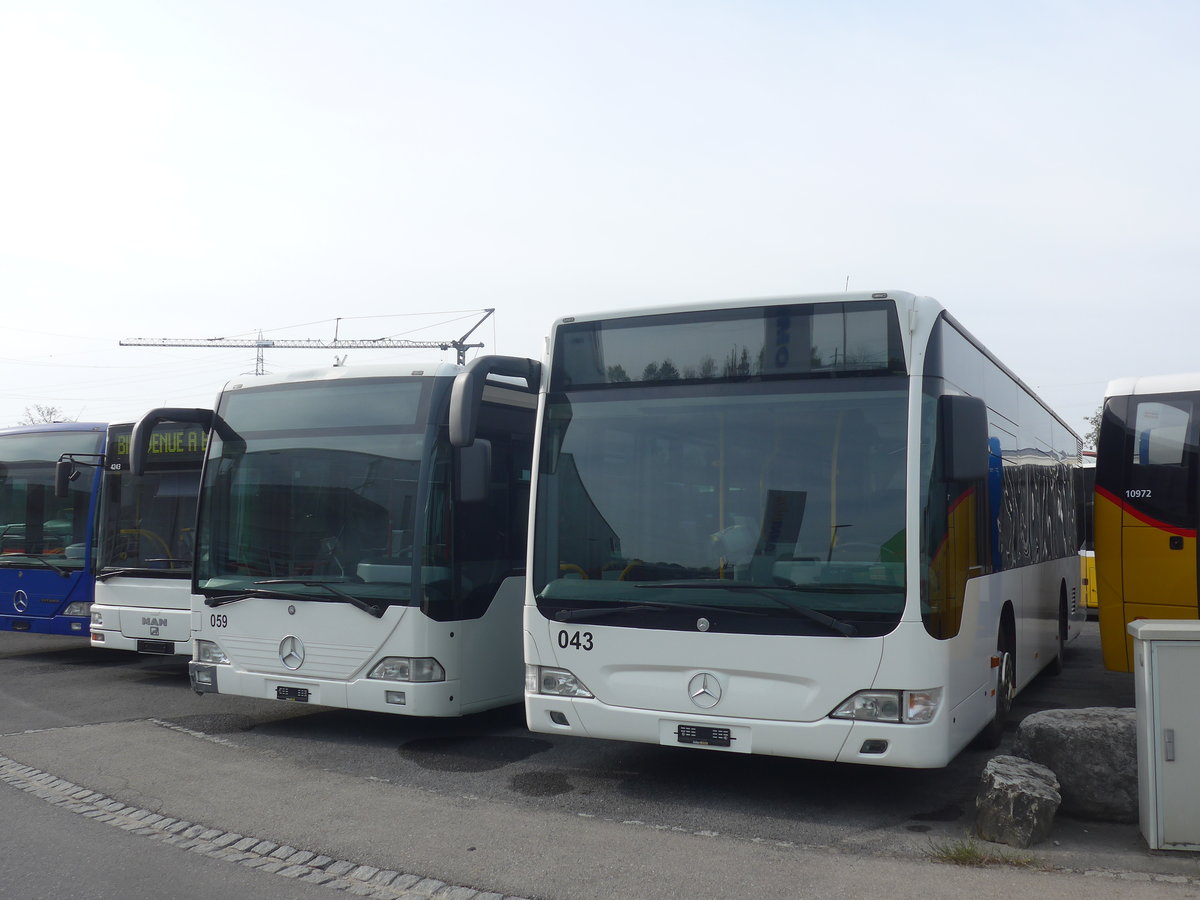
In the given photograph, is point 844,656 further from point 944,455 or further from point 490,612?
point 490,612

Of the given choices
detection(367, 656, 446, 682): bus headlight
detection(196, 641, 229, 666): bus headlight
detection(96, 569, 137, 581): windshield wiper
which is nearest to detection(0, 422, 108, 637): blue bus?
detection(96, 569, 137, 581): windshield wiper

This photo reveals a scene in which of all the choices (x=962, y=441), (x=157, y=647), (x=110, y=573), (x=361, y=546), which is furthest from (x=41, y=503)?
(x=962, y=441)

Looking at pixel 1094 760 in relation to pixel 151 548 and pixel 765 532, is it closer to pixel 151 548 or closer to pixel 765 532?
pixel 765 532

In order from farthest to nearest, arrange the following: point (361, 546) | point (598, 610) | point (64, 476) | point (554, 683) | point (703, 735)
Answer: point (64, 476), point (361, 546), point (554, 683), point (598, 610), point (703, 735)

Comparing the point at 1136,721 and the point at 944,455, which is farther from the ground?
the point at 944,455

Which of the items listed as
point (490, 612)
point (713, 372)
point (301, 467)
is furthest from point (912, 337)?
point (301, 467)

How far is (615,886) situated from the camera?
17.5 ft

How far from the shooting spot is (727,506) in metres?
6.62

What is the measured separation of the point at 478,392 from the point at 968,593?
3.34 metres

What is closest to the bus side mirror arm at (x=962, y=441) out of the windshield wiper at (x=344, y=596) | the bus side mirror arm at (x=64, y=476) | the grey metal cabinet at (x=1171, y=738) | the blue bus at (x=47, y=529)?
the grey metal cabinet at (x=1171, y=738)

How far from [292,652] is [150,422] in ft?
7.74

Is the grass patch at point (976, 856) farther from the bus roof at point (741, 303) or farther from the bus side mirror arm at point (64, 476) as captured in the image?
the bus side mirror arm at point (64, 476)

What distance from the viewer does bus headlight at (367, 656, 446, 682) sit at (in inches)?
324

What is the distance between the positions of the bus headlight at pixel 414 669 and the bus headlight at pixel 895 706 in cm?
323
